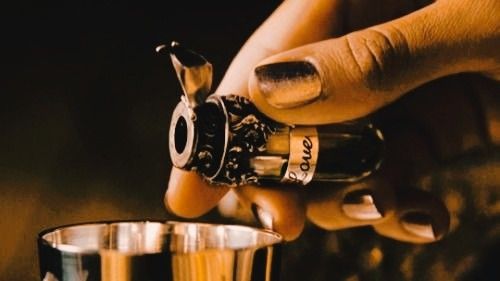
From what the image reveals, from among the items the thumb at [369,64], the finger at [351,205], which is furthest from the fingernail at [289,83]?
the finger at [351,205]

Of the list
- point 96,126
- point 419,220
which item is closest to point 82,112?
point 96,126

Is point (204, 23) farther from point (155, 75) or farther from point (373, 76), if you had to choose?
point (373, 76)

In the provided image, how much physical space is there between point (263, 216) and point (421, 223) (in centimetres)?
10

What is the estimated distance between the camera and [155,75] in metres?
0.54

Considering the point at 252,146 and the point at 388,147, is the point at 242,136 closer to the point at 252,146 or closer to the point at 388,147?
the point at 252,146

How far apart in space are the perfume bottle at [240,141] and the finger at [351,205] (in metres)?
0.04

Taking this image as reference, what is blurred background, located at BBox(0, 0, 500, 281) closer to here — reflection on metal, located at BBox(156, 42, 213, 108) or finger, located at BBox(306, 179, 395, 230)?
finger, located at BBox(306, 179, 395, 230)

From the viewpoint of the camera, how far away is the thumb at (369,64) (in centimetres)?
42

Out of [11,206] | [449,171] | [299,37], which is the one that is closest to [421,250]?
[449,171]

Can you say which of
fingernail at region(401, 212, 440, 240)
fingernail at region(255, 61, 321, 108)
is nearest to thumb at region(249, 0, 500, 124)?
fingernail at region(255, 61, 321, 108)

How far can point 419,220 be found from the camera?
516 mm

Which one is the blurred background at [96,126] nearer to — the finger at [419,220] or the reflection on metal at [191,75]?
the finger at [419,220]

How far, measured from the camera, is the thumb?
1.37 ft

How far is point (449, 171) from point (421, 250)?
0.18 feet
